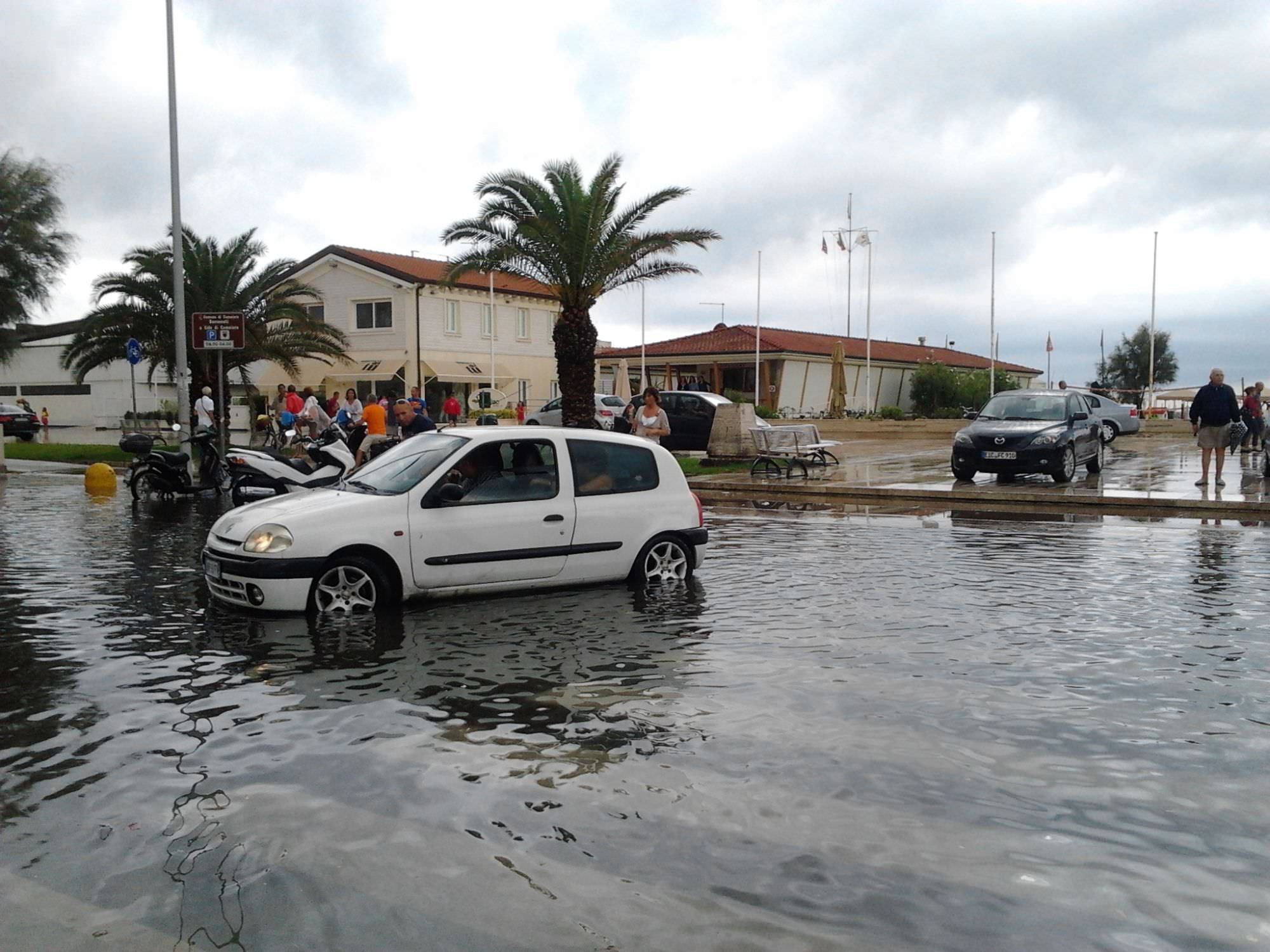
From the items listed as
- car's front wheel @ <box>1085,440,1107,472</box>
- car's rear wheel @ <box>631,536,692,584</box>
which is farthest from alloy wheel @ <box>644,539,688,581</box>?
car's front wheel @ <box>1085,440,1107,472</box>

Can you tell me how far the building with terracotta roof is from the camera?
52.2 metres

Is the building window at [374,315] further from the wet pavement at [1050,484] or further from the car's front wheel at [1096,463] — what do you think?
the car's front wheel at [1096,463]

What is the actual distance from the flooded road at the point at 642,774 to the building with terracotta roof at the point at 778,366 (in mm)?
42269

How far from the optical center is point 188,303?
3266 centimetres

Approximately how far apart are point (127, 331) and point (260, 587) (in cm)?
2733

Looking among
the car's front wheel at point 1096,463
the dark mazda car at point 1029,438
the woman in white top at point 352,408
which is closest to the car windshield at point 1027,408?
the dark mazda car at point 1029,438

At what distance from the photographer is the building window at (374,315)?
168 ft

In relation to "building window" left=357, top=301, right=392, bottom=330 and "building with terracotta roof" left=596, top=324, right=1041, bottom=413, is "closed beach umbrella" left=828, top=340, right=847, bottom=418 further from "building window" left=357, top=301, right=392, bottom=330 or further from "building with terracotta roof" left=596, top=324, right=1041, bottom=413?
"building window" left=357, top=301, right=392, bottom=330

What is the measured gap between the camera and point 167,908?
12.2ft

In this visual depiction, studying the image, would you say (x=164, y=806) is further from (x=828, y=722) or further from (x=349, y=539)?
(x=349, y=539)

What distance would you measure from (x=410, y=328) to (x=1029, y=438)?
35.1m

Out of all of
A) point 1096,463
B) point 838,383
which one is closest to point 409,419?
point 1096,463

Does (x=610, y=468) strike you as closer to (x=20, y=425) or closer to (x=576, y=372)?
(x=576, y=372)

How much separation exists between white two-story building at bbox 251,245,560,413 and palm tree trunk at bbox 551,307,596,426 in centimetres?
2522
